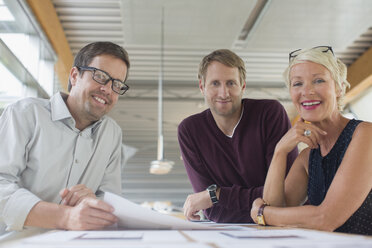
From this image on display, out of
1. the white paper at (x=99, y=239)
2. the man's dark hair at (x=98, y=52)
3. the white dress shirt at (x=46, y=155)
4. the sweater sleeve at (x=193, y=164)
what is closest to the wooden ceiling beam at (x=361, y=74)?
the sweater sleeve at (x=193, y=164)

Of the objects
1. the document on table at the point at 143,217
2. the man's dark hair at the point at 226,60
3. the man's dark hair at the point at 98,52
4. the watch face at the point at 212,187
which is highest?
the man's dark hair at the point at 226,60

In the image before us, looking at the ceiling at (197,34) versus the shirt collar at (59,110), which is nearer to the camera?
the shirt collar at (59,110)

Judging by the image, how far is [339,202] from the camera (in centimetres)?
122

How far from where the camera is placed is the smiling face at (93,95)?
174cm

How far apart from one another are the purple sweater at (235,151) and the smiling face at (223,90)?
0.10 m

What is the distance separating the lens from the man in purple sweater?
1970 mm

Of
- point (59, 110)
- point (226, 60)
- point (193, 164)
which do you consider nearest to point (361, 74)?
point (226, 60)

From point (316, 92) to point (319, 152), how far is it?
268 millimetres

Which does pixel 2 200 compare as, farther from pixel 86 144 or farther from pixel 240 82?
pixel 240 82

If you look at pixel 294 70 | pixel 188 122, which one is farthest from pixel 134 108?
pixel 294 70

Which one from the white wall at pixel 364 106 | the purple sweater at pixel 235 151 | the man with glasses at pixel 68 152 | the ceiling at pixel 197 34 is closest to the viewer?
the man with glasses at pixel 68 152

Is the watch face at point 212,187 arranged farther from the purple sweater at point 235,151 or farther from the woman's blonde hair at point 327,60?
the woman's blonde hair at point 327,60

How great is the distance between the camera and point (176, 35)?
541 cm

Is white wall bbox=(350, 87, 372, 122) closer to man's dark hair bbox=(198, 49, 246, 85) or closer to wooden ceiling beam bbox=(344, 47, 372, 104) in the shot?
wooden ceiling beam bbox=(344, 47, 372, 104)
